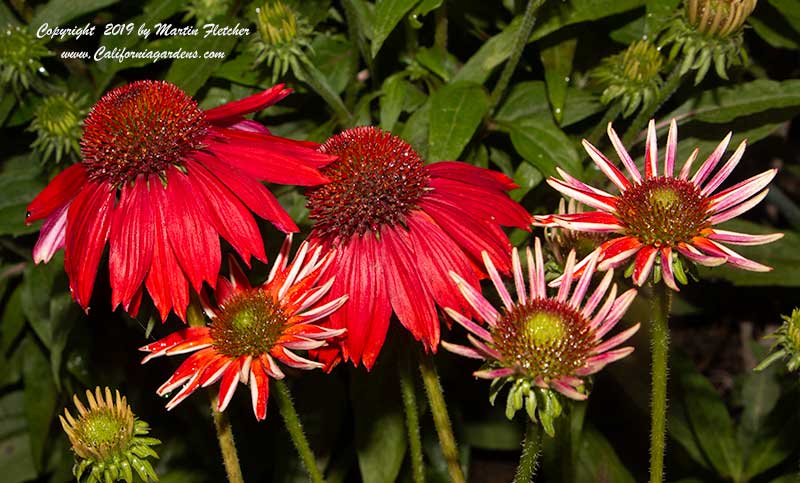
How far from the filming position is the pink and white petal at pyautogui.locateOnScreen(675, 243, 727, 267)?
1077mm

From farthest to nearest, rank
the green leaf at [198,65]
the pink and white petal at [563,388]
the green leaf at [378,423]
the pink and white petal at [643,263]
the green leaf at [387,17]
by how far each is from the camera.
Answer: the green leaf at [198,65] → the green leaf at [378,423] → the green leaf at [387,17] → the pink and white petal at [643,263] → the pink and white petal at [563,388]

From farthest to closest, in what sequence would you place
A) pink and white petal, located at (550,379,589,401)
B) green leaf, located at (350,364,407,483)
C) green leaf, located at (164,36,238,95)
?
green leaf, located at (164,36,238,95)
green leaf, located at (350,364,407,483)
pink and white petal, located at (550,379,589,401)

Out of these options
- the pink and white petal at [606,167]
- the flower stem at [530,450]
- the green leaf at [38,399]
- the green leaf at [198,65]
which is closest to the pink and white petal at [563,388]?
the flower stem at [530,450]

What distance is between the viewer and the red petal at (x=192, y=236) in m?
1.18

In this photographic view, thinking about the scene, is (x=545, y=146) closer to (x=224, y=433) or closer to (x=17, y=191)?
(x=224, y=433)

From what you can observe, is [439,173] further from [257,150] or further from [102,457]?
[102,457]

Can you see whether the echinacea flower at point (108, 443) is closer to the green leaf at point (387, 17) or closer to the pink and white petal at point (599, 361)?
the pink and white petal at point (599, 361)

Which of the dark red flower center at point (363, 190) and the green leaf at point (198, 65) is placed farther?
the green leaf at point (198, 65)

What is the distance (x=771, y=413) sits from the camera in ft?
6.55

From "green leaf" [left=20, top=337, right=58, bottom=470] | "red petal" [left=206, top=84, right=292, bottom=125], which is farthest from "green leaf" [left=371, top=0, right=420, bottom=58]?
"green leaf" [left=20, top=337, right=58, bottom=470]

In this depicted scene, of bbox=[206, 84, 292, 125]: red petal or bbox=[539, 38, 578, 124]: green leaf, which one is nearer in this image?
bbox=[206, 84, 292, 125]: red petal

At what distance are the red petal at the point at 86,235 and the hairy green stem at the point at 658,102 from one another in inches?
37.9

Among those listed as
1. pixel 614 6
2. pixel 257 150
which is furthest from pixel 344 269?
pixel 614 6

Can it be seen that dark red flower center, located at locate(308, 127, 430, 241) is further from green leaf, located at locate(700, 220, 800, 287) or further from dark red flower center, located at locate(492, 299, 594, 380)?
green leaf, located at locate(700, 220, 800, 287)
